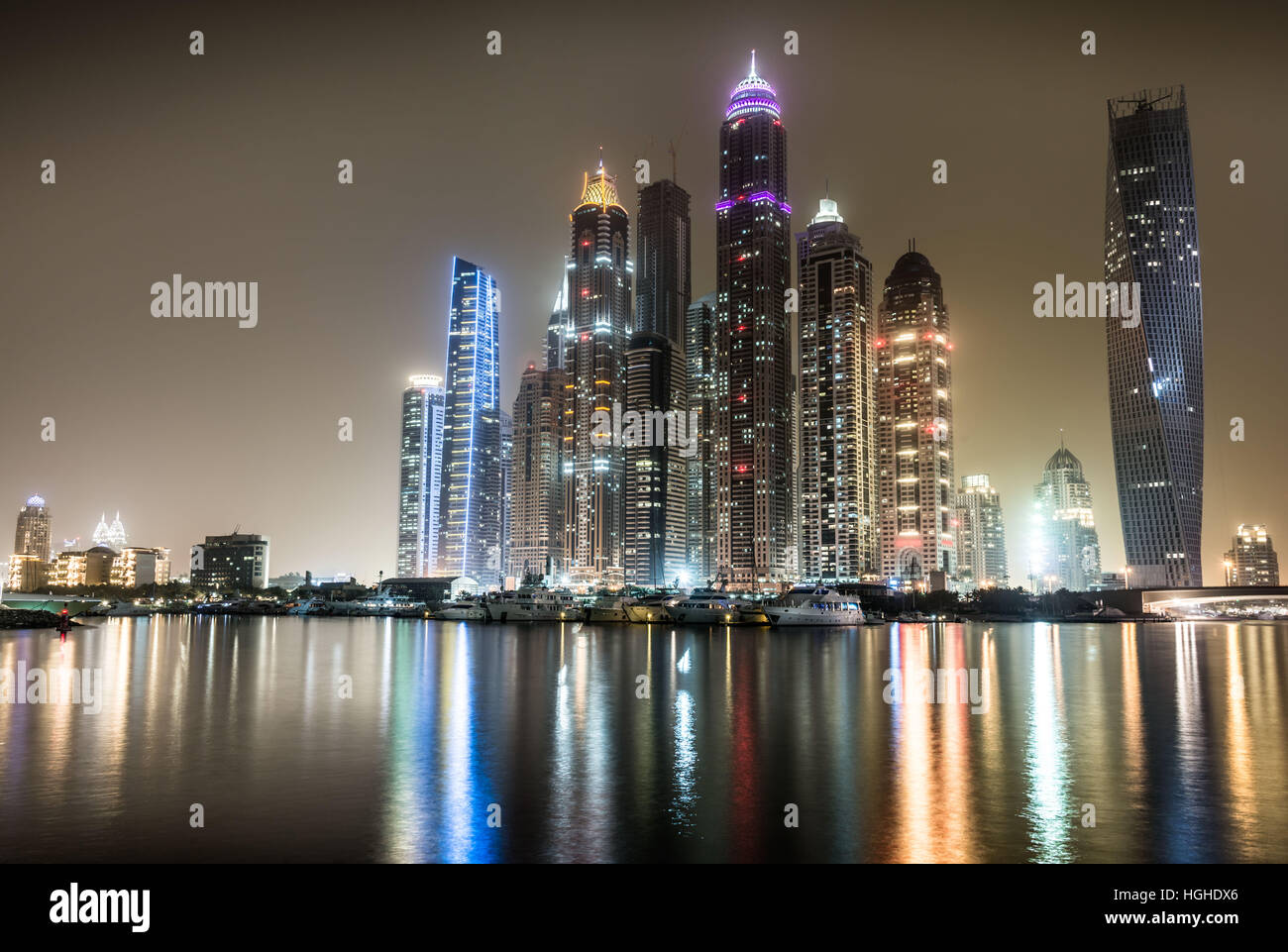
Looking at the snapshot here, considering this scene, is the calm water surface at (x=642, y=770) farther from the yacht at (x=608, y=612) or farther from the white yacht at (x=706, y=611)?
the yacht at (x=608, y=612)

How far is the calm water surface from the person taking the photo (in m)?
19.9

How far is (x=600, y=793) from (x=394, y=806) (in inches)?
230

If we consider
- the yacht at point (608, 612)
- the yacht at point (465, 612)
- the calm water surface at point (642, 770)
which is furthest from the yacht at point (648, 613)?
the calm water surface at point (642, 770)

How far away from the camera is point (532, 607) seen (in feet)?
480

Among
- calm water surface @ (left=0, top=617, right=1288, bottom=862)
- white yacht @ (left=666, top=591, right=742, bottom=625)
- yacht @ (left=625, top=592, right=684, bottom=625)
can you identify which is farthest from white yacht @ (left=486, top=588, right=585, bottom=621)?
calm water surface @ (left=0, top=617, right=1288, bottom=862)

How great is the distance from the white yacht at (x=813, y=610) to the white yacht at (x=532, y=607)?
1423 inches

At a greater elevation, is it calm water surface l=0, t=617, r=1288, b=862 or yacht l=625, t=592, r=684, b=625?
calm water surface l=0, t=617, r=1288, b=862

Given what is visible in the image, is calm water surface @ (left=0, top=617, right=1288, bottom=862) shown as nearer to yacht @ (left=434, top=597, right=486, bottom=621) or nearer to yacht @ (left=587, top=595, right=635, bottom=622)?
yacht @ (left=587, top=595, right=635, bottom=622)

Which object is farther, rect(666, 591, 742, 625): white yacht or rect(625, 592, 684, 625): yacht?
rect(625, 592, 684, 625): yacht

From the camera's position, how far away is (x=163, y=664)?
64812 mm

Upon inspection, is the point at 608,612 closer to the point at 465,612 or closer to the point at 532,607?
the point at 532,607

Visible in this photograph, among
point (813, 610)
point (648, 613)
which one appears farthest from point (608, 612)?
point (813, 610)

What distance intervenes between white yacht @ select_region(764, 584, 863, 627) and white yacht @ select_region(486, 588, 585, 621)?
1423 inches

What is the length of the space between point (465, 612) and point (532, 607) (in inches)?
690
